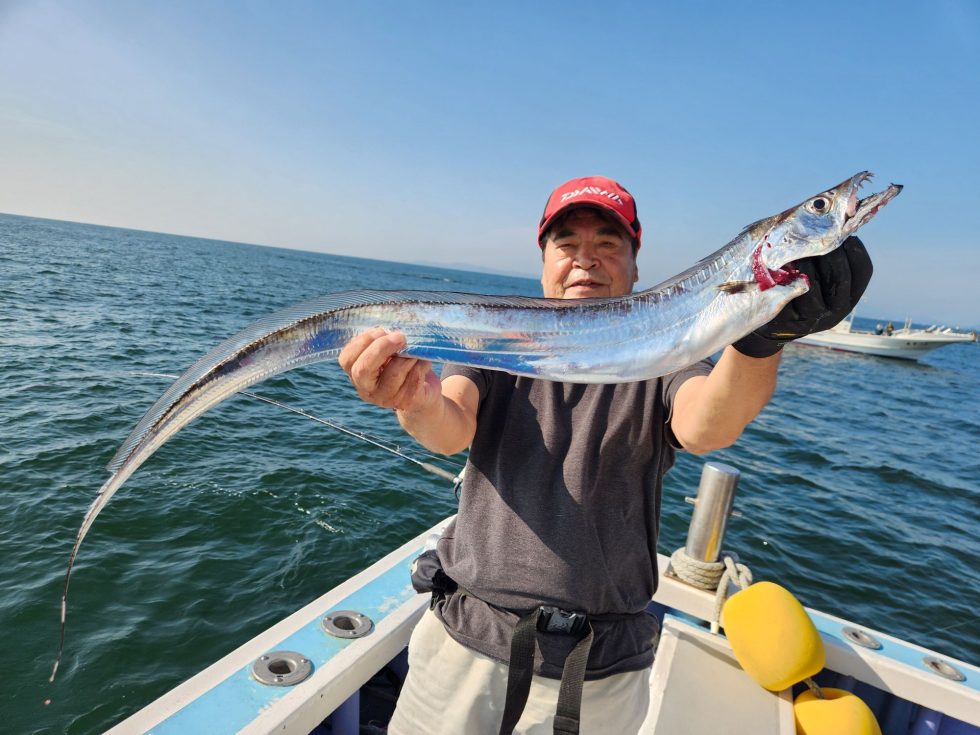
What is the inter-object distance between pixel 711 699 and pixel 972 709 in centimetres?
162

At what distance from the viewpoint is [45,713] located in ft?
14.6

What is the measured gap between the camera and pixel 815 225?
72.6 inches

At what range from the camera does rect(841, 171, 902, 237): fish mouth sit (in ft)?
5.78

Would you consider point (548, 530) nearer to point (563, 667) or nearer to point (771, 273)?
point (563, 667)

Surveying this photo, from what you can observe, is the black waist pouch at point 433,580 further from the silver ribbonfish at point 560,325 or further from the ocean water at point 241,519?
the ocean water at point 241,519

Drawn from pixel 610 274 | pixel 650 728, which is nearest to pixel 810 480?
pixel 650 728

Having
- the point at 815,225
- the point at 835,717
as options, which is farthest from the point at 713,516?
the point at 815,225

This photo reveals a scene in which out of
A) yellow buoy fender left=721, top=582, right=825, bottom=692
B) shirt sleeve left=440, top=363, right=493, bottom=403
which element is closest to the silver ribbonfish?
shirt sleeve left=440, top=363, right=493, bottom=403

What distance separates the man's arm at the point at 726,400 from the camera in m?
2.07

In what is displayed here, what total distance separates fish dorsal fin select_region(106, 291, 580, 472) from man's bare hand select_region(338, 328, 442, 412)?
0.63 ft

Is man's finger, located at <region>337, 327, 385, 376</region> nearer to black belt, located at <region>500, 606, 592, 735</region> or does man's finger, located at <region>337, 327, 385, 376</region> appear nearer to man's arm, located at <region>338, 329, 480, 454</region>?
man's arm, located at <region>338, 329, 480, 454</region>

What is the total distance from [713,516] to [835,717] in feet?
4.76

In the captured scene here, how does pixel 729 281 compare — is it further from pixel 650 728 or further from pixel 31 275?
pixel 31 275

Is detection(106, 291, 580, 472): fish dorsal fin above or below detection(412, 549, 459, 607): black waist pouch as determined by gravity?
above
